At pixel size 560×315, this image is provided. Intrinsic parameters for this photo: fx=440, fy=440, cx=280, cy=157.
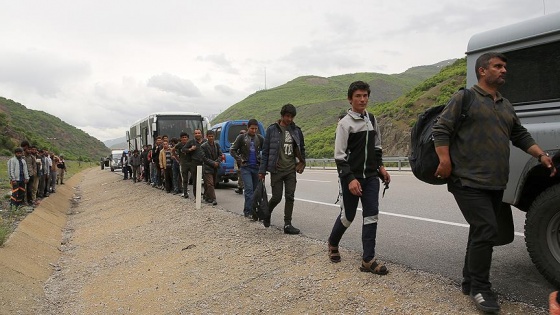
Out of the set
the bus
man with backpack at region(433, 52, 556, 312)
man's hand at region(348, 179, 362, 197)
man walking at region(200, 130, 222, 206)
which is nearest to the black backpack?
man with backpack at region(433, 52, 556, 312)

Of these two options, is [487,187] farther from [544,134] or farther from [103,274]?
→ [103,274]

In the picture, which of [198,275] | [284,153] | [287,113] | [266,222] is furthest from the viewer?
[266,222]

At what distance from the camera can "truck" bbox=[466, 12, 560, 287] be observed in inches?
142

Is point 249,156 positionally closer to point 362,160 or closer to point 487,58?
point 362,160

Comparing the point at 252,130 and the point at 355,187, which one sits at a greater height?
the point at 252,130

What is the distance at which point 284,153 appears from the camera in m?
6.39

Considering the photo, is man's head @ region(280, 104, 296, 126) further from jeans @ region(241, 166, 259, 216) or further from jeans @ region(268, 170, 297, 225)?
jeans @ region(241, 166, 259, 216)

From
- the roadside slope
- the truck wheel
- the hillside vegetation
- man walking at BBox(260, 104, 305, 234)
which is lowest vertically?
the roadside slope

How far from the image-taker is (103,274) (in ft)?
23.6

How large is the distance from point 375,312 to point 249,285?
1.67m

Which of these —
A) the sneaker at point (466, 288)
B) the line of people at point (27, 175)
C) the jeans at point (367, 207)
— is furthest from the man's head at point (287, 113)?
the line of people at point (27, 175)

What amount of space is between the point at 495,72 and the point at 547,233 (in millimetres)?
1427

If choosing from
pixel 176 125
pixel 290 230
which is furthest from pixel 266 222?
pixel 176 125

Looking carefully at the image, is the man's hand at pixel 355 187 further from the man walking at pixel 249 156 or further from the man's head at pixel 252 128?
the man's head at pixel 252 128
